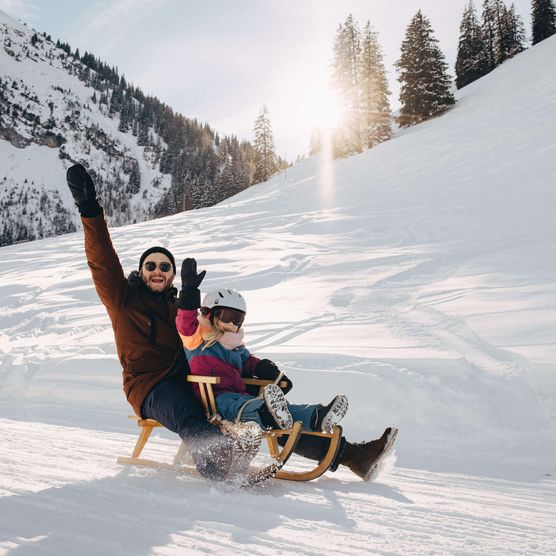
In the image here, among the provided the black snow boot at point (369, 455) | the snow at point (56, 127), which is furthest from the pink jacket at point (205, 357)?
the snow at point (56, 127)

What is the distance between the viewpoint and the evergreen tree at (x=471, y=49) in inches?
1639

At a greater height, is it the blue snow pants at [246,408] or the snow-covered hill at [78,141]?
the snow-covered hill at [78,141]

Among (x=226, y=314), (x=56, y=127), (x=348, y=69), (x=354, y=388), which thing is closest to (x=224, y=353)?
(x=226, y=314)

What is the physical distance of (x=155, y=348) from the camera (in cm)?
354

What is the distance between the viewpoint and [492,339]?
17.6ft

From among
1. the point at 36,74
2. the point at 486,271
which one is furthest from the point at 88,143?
the point at 486,271

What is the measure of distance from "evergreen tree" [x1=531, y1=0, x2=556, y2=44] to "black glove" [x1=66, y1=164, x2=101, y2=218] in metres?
49.4

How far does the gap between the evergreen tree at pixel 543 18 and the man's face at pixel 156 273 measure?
49.2m

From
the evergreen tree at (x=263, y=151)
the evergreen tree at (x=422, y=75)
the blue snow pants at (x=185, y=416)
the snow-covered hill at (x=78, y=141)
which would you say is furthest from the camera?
the snow-covered hill at (x=78, y=141)

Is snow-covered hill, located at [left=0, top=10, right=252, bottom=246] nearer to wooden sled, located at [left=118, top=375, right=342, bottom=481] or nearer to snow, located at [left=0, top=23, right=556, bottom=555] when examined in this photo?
snow, located at [left=0, top=23, right=556, bottom=555]

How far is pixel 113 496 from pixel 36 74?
195226 mm

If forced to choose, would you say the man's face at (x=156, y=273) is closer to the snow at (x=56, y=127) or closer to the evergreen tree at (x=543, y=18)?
the evergreen tree at (x=543, y=18)

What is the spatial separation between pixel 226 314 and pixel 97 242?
989mm

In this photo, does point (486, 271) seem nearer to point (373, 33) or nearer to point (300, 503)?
point (300, 503)
